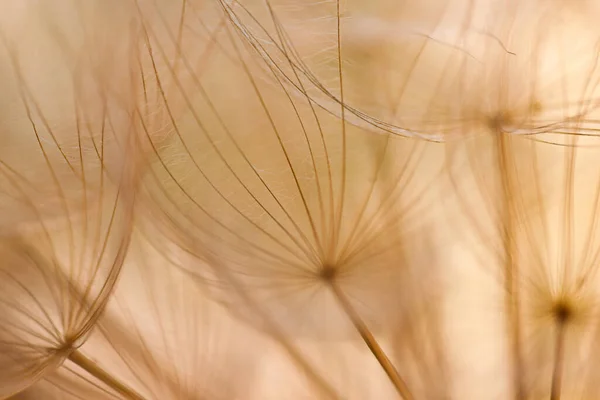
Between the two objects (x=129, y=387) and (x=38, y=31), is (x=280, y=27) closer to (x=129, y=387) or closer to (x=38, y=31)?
(x=38, y=31)

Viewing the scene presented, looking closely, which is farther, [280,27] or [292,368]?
[292,368]

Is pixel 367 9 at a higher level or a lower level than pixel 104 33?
higher

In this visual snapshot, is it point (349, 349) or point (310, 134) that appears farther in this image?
point (349, 349)

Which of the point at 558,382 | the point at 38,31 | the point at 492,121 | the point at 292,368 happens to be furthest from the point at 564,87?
the point at 38,31

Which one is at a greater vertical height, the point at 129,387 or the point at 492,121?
the point at 492,121

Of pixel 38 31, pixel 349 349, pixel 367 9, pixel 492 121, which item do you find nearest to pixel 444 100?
pixel 492 121

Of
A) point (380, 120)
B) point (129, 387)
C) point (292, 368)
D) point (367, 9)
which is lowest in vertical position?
point (129, 387)

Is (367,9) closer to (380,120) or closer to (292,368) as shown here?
(380,120)

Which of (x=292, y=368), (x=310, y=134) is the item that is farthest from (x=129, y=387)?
(x=310, y=134)

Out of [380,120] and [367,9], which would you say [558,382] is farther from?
[367,9]
